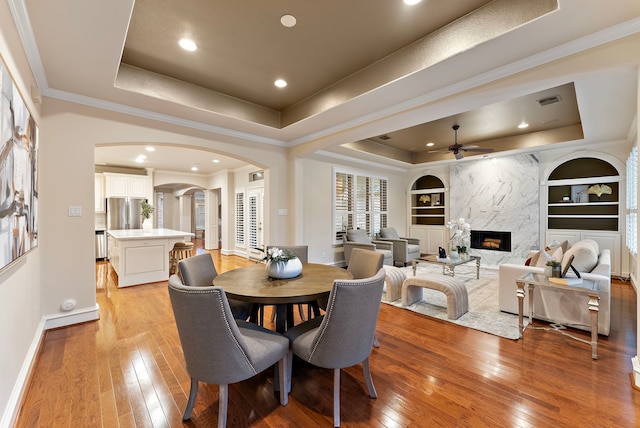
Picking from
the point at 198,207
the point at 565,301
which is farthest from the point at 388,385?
the point at 198,207

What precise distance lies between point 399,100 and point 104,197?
26.8ft

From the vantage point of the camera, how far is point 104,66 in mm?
2549

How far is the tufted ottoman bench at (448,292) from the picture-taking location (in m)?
3.27

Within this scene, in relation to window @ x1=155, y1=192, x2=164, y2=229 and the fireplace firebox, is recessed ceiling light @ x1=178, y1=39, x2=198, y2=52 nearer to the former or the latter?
the fireplace firebox

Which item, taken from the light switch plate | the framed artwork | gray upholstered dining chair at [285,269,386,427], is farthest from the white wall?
gray upholstered dining chair at [285,269,386,427]

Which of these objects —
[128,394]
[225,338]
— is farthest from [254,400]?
[128,394]

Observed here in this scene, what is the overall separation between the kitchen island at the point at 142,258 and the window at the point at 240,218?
2893 millimetres

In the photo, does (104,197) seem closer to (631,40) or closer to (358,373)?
(358,373)

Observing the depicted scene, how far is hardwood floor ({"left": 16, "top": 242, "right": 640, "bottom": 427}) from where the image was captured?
171cm

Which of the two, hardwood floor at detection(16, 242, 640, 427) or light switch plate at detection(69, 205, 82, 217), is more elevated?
light switch plate at detection(69, 205, 82, 217)

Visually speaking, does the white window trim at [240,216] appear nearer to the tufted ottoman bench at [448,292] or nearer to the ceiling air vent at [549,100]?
the tufted ottoman bench at [448,292]

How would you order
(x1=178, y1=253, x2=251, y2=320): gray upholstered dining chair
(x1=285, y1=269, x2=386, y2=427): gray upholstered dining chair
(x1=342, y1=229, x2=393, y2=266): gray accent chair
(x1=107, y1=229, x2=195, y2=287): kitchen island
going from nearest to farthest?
1. (x1=285, y1=269, x2=386, y2=427): gray upholstered dining chair
2. (x1=178, y1=253, x2=251, y2=320): gray upholstered dining chair
3. (x1=107, y1=229, x2=195, y2=287): kitchen island
4. (x1=342, y1=229, x2=393, y2=266): gray accent chair

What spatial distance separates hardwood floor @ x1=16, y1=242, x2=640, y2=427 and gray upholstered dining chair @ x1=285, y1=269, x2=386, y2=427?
36cm

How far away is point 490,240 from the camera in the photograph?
6.64 meters
